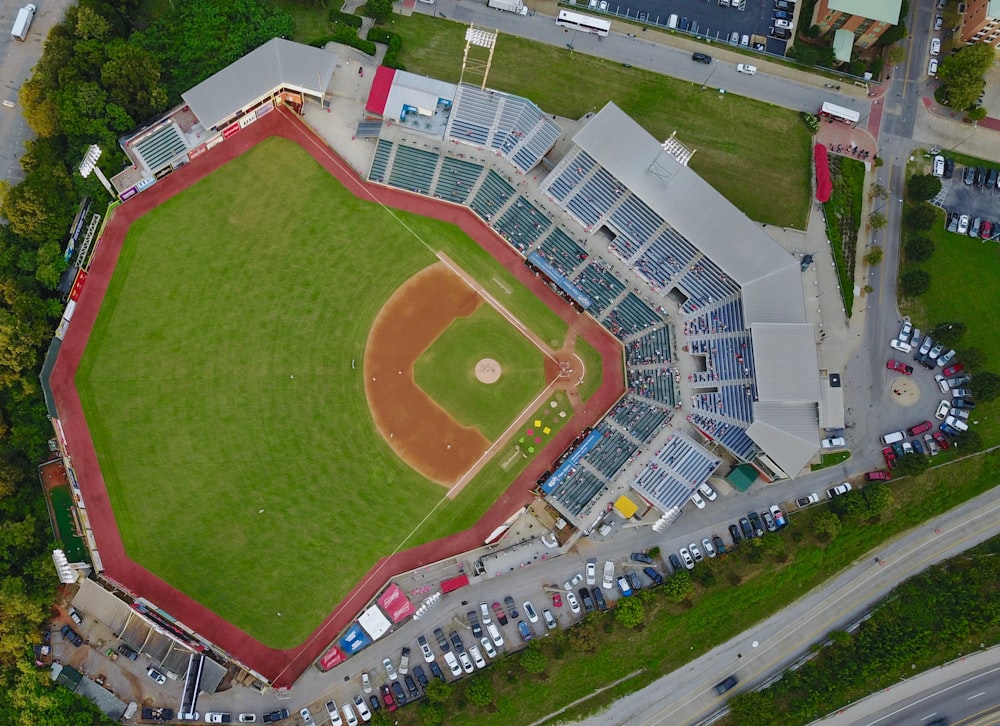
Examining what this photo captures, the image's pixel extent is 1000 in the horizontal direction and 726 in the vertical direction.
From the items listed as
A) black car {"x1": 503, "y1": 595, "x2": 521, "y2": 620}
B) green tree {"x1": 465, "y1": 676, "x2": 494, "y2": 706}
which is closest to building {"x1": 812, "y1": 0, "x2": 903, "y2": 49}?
black car {"x1": 503, "y1": 595, "x2": 521, "y2": 620}

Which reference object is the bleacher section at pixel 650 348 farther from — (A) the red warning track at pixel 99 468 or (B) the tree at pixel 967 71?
(B) the tree at pixel 967 71

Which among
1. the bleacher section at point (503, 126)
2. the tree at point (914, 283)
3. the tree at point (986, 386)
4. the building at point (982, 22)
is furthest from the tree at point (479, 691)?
the building at point (982, 22)

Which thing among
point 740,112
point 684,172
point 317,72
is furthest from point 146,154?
point 740,112

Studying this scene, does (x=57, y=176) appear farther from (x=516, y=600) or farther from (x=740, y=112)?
(x=740, y=112)

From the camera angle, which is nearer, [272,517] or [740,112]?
[272,517]

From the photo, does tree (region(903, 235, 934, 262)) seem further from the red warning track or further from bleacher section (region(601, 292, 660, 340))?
the red warning track

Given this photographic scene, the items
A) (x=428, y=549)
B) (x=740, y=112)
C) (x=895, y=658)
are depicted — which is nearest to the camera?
(x=895, y=658)

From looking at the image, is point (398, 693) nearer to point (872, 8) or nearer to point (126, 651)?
point (126, 651)
